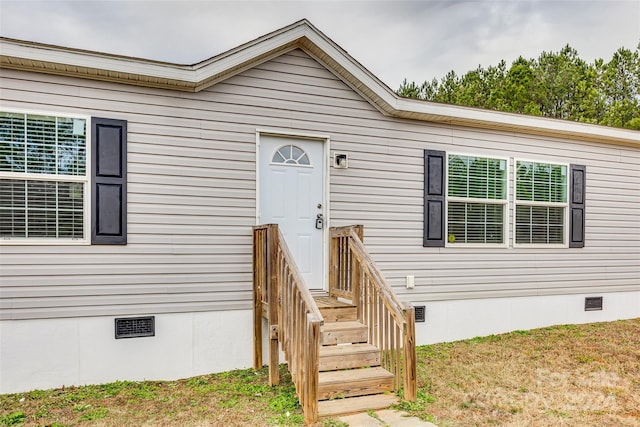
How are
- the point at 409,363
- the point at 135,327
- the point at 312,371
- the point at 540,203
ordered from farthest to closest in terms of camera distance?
1. the point at 540,203
2. the point at 135,327
3. the point at 409,363
4. the point at 312,371

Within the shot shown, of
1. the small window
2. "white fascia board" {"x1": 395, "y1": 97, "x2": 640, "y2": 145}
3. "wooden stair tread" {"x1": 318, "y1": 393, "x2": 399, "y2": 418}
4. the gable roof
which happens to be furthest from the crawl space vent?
"white fascia board" {"x1": 395, "y1": 97, "x2": 640, "y2": 145}

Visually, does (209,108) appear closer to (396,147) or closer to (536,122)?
(396,147)

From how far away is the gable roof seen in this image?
3.95 metres

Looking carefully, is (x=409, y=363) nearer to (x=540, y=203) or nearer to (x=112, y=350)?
(x=112, y=350)

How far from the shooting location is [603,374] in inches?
175

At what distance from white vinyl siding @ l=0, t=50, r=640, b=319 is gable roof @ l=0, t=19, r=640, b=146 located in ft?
0.32

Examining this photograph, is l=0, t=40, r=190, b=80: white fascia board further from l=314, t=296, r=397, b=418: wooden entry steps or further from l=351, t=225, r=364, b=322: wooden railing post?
l=314, t=296, r=397, b=418: wooden entry steps

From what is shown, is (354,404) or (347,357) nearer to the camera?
(354,404)

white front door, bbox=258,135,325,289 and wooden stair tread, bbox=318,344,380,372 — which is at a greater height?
white front door, bbox=258,135,325,289

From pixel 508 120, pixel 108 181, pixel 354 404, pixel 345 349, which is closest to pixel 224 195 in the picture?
pixel 108 181

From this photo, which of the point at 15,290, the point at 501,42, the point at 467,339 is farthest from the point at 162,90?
the point at 501,42

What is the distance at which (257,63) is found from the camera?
189 inches

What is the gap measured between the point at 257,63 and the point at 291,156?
108 centimetres

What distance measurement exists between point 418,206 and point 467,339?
1.92 metres
